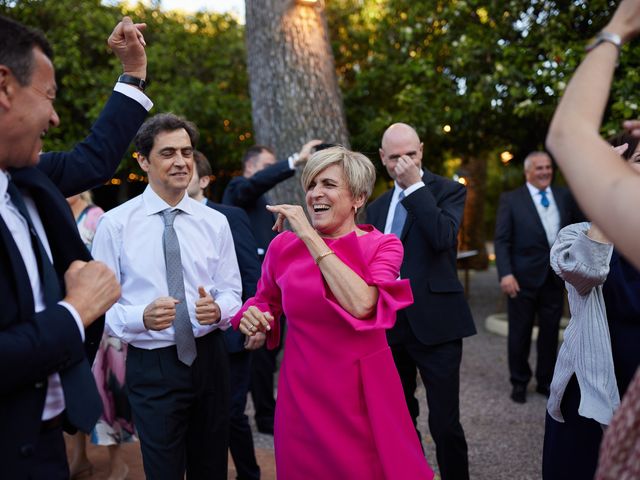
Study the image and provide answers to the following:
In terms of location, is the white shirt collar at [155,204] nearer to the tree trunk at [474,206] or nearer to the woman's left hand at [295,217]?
the woman's left hand at [295,217]

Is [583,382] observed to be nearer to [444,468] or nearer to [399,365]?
[444,468]

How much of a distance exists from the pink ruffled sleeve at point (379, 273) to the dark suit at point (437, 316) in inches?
37.3

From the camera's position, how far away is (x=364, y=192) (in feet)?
9.86

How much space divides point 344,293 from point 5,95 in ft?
4.68

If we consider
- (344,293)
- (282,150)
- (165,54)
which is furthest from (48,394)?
(165,54)

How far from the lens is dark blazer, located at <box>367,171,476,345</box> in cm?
377

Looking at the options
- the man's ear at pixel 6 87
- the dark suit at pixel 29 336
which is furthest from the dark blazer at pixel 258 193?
the man's ear at pixel 6 87

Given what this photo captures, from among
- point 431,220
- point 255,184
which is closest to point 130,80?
point 431,220

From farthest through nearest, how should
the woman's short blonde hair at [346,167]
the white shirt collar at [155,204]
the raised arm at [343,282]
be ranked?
the white shirt collar at [155,204]
the woman's short blonde hair at [346,167]
the raised arm at [343,282]

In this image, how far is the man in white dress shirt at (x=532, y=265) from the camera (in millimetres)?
6492

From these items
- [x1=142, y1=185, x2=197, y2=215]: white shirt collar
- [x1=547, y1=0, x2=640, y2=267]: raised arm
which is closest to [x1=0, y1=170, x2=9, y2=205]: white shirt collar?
[x1=142, y1=185, x2=197, y2=215]: white shirt collar

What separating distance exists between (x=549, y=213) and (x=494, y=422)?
2317 mm

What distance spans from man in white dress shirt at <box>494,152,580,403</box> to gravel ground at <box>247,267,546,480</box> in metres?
0.32

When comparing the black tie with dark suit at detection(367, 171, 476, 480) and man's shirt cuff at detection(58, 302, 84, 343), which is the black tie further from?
dark suit at detection(367, 171, 476, 480)
